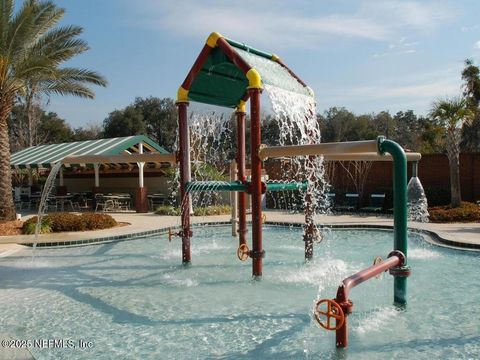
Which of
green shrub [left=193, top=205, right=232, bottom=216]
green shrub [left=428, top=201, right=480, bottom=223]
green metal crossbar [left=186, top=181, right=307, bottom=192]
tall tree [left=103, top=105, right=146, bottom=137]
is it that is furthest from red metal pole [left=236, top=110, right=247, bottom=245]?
tall tree [left=103, top=105, right=146, bottom=137]

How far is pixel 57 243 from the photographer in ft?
37.5

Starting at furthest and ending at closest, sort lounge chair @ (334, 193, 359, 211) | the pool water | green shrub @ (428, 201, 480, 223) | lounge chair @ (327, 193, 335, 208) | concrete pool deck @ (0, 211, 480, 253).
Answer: lounge chair @ (327, 193, 335, 208)
lounge chair @ (334, 193, 359, 211)
green shrub @ (428, 201, 480, 223)
concrete pool deck @ (0, 211, 480, 253)
the pool water

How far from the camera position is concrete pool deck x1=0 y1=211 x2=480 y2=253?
417 inches

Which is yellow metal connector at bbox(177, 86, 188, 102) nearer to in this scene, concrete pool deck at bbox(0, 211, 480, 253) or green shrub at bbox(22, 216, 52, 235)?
concrete pool deck at bbox(0, 211, 480, 253)

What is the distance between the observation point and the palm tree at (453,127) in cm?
1554

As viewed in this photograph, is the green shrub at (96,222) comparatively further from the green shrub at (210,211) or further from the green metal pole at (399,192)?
the green metal pole at (399,192)

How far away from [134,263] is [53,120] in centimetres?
4309

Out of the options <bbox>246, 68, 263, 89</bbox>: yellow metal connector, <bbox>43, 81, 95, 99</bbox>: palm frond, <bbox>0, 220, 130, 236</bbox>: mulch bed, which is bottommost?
<bbox>0, 220, 130, 236</bbox>: mulch bed

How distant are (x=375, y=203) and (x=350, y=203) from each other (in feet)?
3.12

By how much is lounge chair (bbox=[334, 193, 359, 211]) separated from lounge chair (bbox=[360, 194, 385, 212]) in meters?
0.39

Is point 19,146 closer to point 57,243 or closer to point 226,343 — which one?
point 57,243

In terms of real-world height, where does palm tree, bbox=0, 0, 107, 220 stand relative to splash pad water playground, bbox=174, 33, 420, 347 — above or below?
above

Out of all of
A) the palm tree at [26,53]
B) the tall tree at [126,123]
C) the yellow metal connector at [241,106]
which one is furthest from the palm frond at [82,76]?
the tall tree at [126,123]

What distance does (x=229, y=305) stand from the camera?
20.2 feet
